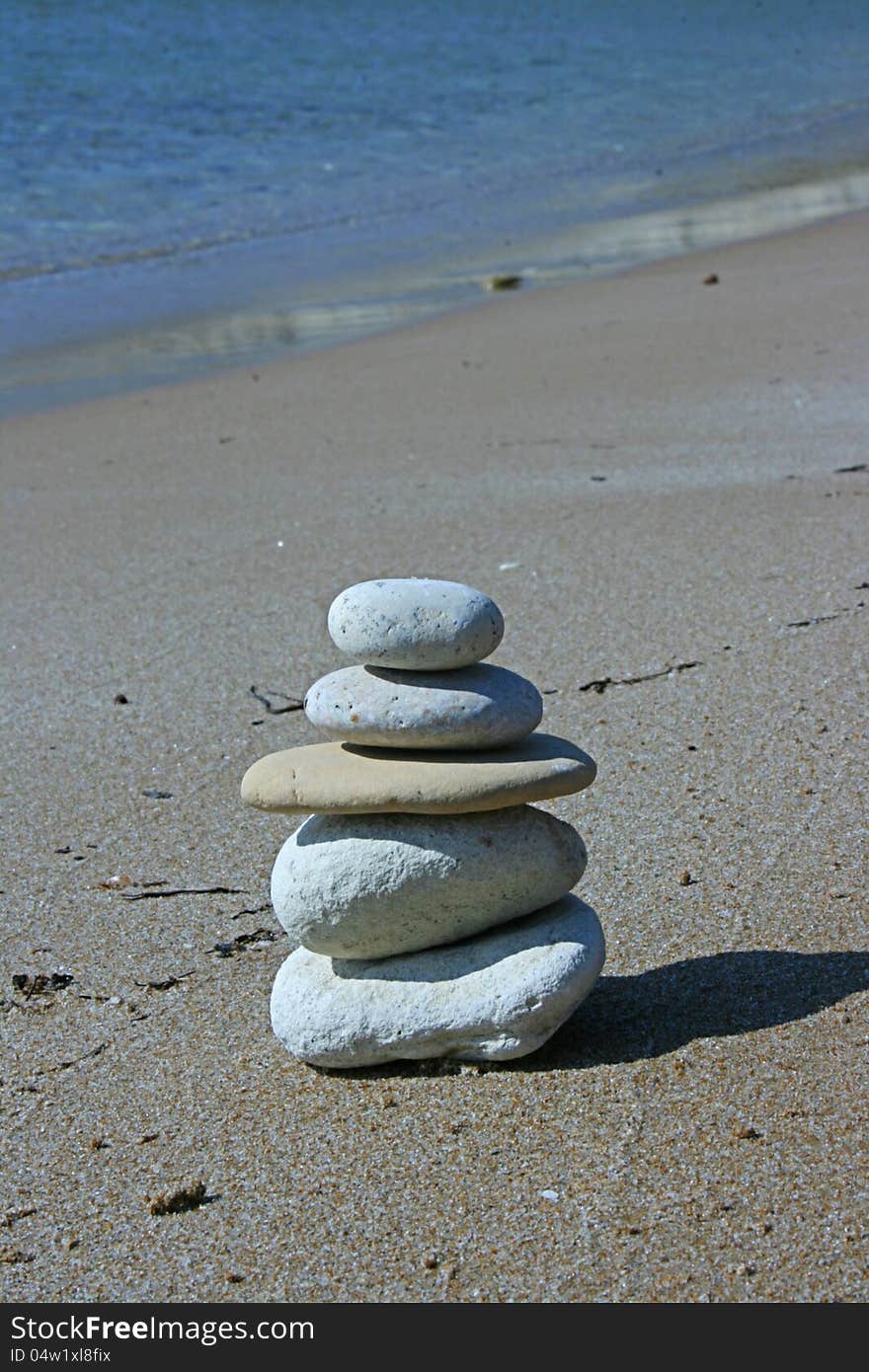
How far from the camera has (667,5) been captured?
46.7 meters

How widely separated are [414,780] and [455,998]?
41cm

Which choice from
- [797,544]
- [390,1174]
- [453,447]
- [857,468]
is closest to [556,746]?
[390,1174]

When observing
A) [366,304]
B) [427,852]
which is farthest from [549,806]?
[366,304]

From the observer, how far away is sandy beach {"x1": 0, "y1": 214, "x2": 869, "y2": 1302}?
252 cm

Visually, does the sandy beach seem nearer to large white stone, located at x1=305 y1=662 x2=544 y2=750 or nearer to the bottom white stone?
the bottom white stone

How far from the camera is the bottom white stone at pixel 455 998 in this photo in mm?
2879

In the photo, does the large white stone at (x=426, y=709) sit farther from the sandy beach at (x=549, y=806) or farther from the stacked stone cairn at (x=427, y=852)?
the sandy beach at (x=549, y=806)

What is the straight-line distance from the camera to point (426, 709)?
290 centimetres

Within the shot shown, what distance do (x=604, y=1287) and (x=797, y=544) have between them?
373 centimetres

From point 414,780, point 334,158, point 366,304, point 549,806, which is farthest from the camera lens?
point 334,158

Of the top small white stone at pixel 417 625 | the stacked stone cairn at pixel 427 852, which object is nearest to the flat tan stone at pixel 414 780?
the stacked stone cairn at pixel 427 852

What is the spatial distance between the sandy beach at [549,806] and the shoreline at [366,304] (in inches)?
69.9

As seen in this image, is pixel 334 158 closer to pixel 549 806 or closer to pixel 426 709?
pixel 549 806

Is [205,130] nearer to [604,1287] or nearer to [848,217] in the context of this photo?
[848,217]
